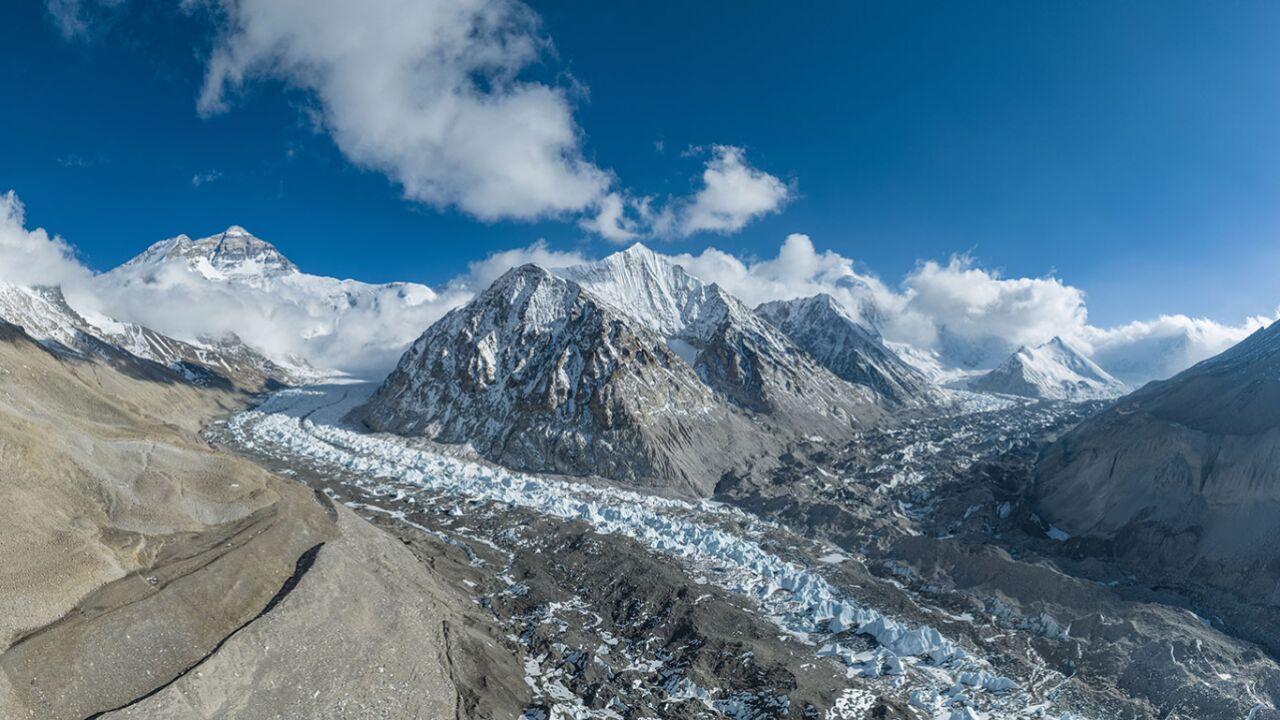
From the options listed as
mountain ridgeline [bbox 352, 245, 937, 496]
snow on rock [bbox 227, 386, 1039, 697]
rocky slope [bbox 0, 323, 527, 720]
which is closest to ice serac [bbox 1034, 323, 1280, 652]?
snow on rock [bbox 227, 386, 1039, 697]

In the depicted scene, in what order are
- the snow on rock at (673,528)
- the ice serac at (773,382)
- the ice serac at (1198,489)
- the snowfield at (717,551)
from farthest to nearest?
1. the ice serac at (773,382)
2. the ice serac at (1198,489)
3. the snow on rock at (673,528)
4. the snowfield at (717,551)


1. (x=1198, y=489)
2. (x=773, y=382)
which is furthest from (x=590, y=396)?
(x=1198, y=489)

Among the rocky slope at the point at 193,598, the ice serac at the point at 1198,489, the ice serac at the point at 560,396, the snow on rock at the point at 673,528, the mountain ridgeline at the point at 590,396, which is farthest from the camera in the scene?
the mountain ridgeline at the point at 590,396

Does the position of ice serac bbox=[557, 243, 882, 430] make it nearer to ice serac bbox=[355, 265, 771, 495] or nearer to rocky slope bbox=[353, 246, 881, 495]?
A: rocky slope bbox=[353, 246, 881, 495]

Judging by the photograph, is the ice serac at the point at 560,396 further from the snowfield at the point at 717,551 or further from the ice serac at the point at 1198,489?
the ice serac at the point at 1198,489

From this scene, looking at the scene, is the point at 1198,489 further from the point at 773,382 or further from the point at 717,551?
the point at 773,382

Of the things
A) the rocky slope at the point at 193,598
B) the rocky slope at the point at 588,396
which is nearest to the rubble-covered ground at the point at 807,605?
the rocky slope at the point at 193,598
